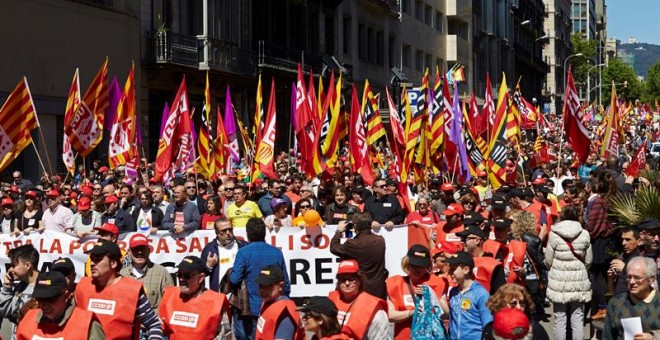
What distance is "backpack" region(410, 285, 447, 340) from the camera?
818 centimetres

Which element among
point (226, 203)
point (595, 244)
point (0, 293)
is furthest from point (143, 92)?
point (0, 293)

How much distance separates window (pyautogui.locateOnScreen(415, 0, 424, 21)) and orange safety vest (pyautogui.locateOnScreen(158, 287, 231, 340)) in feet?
169

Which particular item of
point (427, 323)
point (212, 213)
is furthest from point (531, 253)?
point (212, 213)

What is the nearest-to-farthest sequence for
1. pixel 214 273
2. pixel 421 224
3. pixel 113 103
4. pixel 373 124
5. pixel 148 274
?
pixel 148 274 → pixel 214 273 → pixel 421 224 → pixel 373 124 → pixel 113 103

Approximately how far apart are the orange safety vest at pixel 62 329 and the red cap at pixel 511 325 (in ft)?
8.08

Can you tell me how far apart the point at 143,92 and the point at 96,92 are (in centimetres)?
1067

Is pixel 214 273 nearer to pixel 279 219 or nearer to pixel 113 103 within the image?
pixel 279 219

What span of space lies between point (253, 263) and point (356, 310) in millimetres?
2545

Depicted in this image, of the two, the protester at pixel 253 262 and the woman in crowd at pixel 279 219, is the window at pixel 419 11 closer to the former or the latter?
the woman in crowd at pixel 279 219

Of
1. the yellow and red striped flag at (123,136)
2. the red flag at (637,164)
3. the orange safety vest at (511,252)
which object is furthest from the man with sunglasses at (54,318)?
the red flag at (637,164)

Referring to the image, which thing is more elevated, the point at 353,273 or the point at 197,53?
the point at 197,53

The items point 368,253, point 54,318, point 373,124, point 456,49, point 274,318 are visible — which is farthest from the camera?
point 456,49

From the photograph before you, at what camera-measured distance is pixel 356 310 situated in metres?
7.47

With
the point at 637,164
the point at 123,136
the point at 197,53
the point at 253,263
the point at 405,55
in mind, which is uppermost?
the point at 405,55
